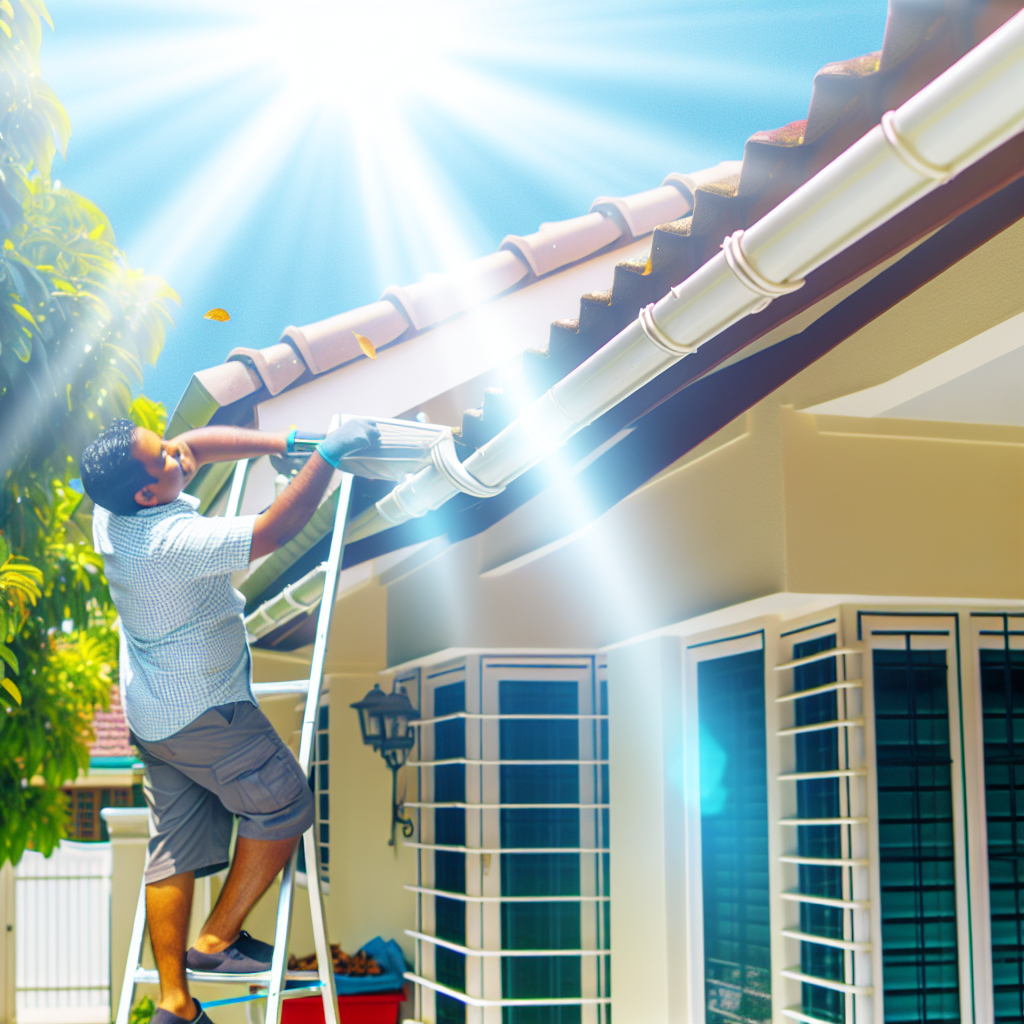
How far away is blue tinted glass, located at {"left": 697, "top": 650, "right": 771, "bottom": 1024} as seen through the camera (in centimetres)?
453

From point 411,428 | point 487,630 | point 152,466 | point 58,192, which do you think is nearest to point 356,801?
point 487,630

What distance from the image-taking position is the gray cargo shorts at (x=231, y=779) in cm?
303

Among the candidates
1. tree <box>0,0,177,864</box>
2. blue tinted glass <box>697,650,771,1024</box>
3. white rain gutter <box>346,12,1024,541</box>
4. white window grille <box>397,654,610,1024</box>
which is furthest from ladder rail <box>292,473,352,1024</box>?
white window grille <box>397,654,610,1024</box>

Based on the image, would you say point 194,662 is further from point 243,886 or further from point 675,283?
point 675,283

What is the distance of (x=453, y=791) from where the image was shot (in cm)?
680

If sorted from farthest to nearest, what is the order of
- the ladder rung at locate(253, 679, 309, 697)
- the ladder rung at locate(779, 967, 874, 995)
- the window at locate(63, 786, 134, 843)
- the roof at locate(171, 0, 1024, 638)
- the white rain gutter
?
the window at locate(63, 786, 134, 843) < the ladder rung at locate(779, 967, 874, 995) < the ladder rung at locate(253, 679, 309, 697) < the roof at locate(171, 0, 1024, 638) < the white rain gutter

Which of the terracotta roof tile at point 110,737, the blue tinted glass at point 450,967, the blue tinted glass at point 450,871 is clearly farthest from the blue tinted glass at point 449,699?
the terracotta roof tile at point 110,737

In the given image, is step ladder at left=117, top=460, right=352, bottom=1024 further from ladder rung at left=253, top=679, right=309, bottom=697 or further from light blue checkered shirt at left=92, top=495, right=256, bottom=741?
light blue checkered shirt at left=92, top=495, right=256, bottom=741

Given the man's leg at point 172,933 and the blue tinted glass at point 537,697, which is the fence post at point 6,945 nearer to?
the blue tinted glass at point 537,697

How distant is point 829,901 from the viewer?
3986 millimetres

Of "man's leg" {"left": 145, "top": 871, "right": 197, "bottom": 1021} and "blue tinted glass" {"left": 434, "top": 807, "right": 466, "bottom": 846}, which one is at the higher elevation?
"man's leg" {"left": 145, "top": 871, "right": 197, "bottom": 1021}

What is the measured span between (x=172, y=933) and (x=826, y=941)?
7.16 feet

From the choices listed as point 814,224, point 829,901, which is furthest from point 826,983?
point 814,224

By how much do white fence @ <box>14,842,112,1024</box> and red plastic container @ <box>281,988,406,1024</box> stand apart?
6.75 meters
